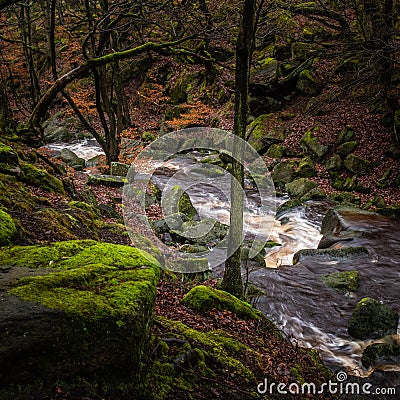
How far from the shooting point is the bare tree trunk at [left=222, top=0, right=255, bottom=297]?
19.4 feet

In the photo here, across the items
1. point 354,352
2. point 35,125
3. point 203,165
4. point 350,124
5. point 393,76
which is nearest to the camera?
point 354,352

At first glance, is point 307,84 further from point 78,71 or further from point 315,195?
point 78,71

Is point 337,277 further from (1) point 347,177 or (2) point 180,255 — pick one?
(1) point 347,177

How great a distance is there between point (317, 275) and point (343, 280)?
2.52 ft

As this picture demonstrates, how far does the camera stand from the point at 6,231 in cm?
417

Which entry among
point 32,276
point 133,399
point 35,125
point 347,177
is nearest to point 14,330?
point 32,276

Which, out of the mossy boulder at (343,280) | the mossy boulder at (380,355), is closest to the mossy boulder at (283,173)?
the mossy boulder at (343,280)

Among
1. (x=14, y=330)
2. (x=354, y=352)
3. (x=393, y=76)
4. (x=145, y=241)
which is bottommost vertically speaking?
(x=354, y=352)

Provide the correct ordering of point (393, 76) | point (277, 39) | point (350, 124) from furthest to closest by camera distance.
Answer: point (277, 39) < point (350, 124) < point (393, 76)

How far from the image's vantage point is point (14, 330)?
6.92 ft

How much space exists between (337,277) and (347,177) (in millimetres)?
8364

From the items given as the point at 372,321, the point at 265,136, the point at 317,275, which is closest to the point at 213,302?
the point at 372,321

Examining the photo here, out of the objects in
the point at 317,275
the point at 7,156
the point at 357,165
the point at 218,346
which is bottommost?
the point at 317,275

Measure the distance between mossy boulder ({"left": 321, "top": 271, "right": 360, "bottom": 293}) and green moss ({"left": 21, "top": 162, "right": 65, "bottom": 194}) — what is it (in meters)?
7.70
